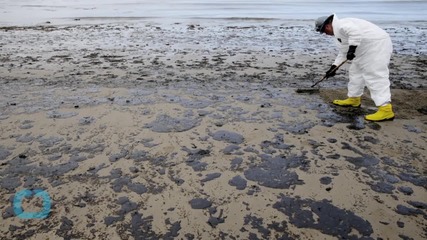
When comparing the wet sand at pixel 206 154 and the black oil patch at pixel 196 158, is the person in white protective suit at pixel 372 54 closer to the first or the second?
the wet sand at pixel 206 154

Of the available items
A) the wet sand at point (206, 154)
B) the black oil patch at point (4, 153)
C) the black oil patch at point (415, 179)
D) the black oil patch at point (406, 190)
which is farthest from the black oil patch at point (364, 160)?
the black oil patch at point (4, 153)

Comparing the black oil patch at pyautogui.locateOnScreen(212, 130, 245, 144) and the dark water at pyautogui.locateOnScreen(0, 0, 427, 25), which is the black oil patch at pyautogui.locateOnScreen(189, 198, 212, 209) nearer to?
the black oil patch at pyautogui.locateOnScreen(212, 130, 245, 144)

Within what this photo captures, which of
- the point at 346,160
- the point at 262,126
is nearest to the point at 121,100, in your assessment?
the point at 262,126

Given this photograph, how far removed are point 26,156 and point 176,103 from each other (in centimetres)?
207

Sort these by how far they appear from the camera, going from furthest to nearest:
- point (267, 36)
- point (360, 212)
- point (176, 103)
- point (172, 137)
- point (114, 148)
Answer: point (267, 36) < point (176, 103) < point (172, 137) < point (114, 148) < point (360, 212)

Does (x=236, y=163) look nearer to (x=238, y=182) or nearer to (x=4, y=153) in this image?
(x=238, y=182)

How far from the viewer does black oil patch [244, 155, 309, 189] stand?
2.89 meters

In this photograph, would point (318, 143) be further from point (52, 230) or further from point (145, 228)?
point (52, 230)

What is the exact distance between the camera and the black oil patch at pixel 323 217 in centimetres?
233

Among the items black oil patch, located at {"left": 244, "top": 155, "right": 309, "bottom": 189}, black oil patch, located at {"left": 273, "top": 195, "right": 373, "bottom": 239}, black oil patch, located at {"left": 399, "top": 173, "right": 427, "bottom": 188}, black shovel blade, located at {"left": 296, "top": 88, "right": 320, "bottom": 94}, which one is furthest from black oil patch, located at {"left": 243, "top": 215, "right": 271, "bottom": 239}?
black shovel blade, located at {"left": 296, "top": 88, "right": 320, "bottom": 94}

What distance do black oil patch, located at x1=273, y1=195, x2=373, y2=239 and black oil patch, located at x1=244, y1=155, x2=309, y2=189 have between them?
0.76ft

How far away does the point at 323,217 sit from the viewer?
2.46m

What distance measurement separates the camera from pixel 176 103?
15.6 ft

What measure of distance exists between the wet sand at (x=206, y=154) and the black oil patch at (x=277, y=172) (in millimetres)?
15
